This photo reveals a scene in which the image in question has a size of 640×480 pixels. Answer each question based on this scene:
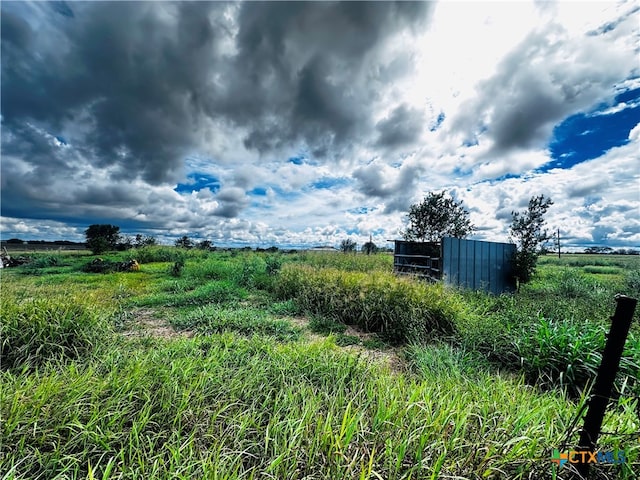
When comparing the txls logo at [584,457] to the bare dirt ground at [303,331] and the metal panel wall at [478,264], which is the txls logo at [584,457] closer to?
the bare dirt ground at [303,331]

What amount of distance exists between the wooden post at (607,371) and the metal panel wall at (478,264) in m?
5.71

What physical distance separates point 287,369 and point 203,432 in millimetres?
852

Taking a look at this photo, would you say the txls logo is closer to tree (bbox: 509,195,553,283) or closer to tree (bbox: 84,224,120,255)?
tree (bbox: 509,195,553,283)

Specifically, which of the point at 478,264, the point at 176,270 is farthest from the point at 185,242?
the point at 478,264

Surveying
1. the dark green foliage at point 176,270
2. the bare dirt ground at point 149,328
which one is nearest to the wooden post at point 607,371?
the bare dirt ground at point 149,328

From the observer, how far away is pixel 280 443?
1.45 meters

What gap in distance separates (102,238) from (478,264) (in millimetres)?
17608

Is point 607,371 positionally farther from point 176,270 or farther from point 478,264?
point 176,270

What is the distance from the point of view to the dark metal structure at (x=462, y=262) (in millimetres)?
6738

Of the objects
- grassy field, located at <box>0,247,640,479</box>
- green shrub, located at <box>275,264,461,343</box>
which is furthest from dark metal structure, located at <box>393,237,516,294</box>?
grassy field, located at <box>0,247,640,479</box>

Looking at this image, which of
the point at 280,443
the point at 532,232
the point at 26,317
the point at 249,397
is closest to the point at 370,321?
the point at 249,397

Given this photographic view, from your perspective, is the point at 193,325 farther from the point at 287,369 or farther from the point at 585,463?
the point at 585,463

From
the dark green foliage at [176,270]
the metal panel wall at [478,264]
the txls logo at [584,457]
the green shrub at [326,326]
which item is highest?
the metal panel wall at [478,264]

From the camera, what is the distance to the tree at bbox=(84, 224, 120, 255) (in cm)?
1302
